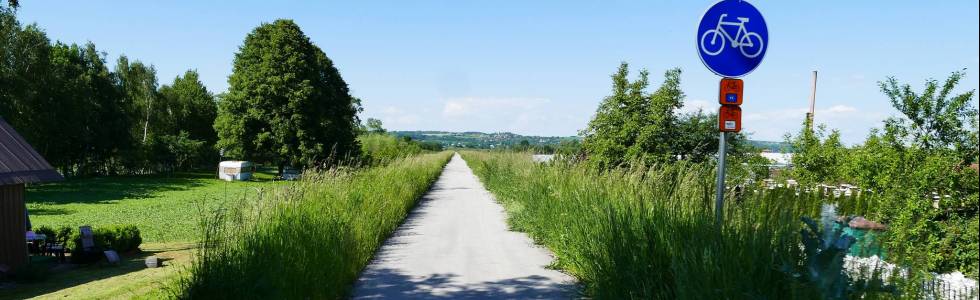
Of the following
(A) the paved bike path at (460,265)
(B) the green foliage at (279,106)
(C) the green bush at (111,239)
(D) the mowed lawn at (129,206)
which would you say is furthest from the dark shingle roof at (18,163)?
(B) the green foliage at (279,106)

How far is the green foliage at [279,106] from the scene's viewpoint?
34.8m

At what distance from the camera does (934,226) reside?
7699 mm

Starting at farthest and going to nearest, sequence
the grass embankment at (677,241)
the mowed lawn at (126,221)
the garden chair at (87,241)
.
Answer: the garden chair at (87,241)
the mowed lawn at (126,221)
the grass embankment at (677,241)

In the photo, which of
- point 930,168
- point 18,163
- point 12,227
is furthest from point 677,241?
point 12,227

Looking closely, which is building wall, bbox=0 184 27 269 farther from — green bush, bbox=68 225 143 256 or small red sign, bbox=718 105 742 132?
small red sign, bbox=718 105 742 132

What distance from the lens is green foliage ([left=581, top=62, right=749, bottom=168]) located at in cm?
1314

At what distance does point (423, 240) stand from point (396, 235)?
0.81m

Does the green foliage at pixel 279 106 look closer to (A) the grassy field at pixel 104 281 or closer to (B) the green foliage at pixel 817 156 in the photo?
(A) the grassy field at pixel 104 281

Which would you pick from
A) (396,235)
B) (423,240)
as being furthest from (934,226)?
(396,235)

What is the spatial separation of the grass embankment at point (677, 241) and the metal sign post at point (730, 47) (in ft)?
1.82

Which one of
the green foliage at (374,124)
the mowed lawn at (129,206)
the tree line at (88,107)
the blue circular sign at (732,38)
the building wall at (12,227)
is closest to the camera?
the blue circular sign at (732,38)

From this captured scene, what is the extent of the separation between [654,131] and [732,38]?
807 centimetres

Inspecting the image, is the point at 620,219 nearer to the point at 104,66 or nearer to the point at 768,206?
the point at 768,206

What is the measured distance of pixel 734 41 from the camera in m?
5.11
